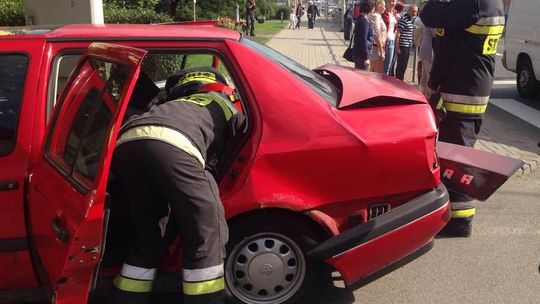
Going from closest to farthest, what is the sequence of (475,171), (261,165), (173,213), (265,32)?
(173,213), (261,165), (475,171), (265,32)

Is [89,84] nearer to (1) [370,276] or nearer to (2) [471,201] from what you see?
(1) [370,276]

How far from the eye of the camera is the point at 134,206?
8.36 feet

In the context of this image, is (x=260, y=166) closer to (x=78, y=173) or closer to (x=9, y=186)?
(x=78, y=173)

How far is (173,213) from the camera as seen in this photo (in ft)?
8.21

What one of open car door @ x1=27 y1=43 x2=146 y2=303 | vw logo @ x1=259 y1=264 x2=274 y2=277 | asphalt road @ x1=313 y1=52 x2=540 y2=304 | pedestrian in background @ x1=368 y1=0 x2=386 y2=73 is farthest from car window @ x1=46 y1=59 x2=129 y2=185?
pedestrian in background @ x1=368 y1=0 x2=386 y2=73

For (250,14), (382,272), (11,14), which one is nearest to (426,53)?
(382,272)

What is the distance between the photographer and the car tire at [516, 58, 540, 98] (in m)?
9.54

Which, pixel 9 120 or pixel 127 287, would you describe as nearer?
pixel 127 287

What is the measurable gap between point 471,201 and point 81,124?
294 centimetres

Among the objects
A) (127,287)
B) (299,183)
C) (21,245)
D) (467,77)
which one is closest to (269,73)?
(299,183)

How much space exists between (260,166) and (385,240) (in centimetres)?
79

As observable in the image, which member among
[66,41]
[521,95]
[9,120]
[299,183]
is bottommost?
[521,95]

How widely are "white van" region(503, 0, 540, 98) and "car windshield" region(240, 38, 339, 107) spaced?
7001 mm

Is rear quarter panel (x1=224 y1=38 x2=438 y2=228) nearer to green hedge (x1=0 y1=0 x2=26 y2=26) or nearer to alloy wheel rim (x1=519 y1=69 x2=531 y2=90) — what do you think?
alloy wheel rim (x1=519 y1=69 x2=531 y2=90)
